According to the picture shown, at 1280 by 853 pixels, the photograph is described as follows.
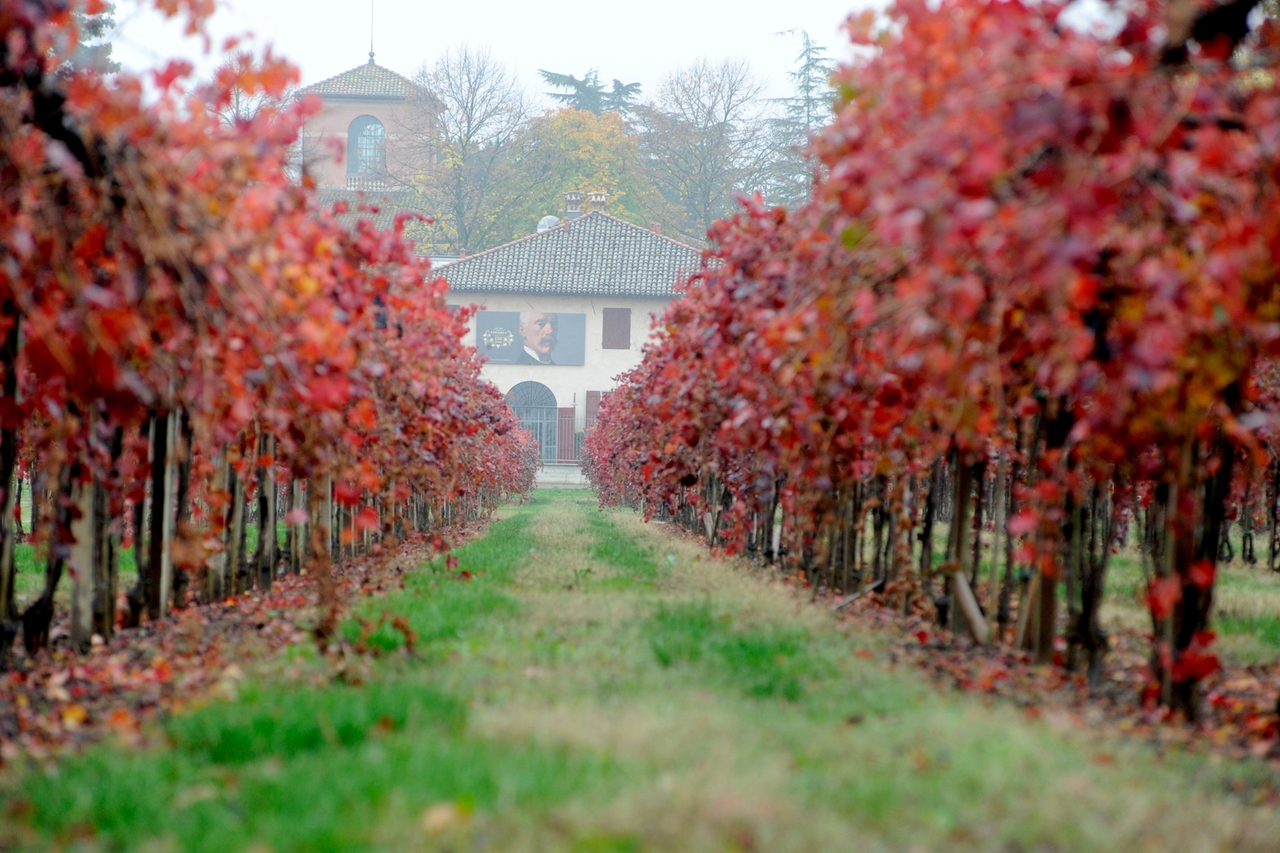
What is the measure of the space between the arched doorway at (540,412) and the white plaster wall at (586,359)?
2.05 feet

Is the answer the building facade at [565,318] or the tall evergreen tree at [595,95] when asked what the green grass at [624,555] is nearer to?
the building facade at [565,318]

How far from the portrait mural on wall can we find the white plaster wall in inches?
9.2

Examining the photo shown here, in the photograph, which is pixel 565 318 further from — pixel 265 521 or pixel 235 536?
pixel 235 536

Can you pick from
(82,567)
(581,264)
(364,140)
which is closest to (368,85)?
(364,140)

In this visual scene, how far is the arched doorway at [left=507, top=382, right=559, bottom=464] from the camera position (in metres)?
51.2

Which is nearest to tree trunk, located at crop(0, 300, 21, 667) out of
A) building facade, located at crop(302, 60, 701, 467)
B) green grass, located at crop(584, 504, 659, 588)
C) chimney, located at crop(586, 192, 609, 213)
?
green grass, located at crop(584, 504, 659, 588)

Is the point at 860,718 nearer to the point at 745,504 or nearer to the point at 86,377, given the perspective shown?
the point at 86,377

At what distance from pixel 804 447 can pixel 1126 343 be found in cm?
284

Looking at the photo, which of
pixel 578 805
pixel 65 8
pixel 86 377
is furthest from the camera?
pixel 86 377

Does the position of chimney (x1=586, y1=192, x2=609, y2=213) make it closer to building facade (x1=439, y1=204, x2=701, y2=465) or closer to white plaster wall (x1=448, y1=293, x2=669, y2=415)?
building facade (x1=439, y1=204, x2=701, y2=465)

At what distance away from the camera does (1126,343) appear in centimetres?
426

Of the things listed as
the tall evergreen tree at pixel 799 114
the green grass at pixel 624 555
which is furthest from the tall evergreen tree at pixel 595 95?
the green grass at pixel 624 555

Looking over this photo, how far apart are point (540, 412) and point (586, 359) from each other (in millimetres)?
3095

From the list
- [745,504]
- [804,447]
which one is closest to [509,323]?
[745,504]
